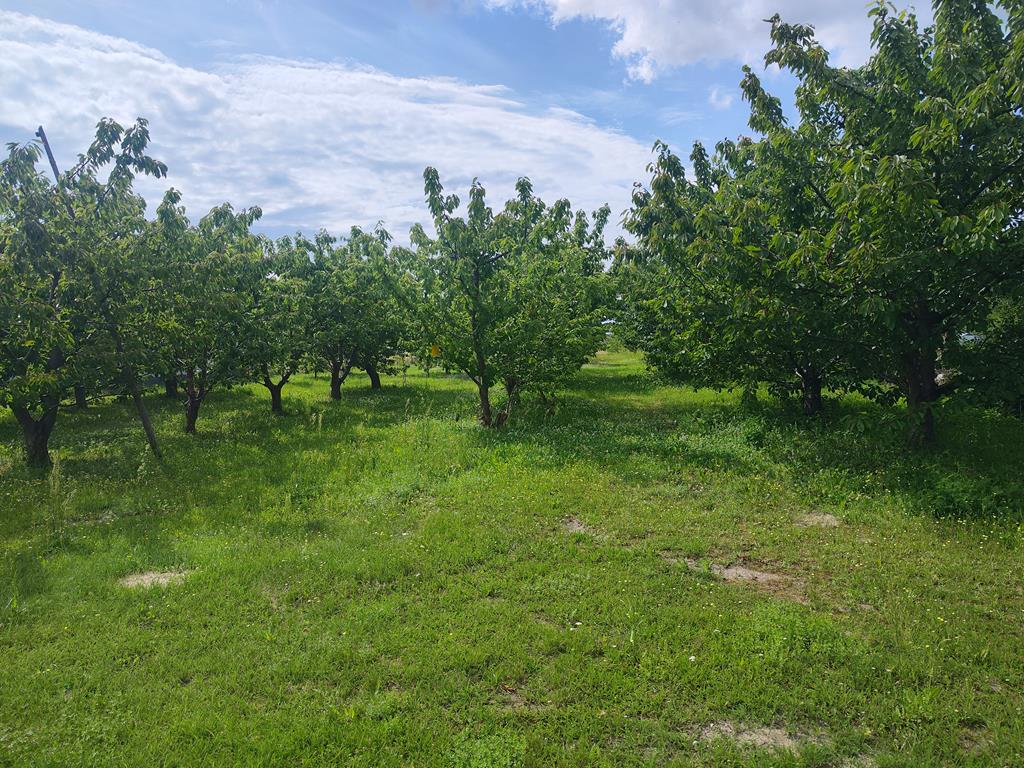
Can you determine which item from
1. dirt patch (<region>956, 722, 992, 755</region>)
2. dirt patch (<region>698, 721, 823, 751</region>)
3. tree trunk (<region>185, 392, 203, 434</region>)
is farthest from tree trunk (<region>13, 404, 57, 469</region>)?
dirt patch (<region>956, 722, 992, 755</region>)

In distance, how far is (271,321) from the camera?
17281 mm

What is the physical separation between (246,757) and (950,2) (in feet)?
38.0

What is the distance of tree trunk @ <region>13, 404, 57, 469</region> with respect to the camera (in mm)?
11523

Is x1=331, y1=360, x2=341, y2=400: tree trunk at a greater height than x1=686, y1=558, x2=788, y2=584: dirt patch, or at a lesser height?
greater

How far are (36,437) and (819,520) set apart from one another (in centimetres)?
1360

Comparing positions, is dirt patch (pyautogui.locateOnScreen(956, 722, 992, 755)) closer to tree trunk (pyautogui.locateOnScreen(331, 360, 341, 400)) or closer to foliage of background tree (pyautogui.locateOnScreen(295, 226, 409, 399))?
foliage of background tree (pyautogui.locateOnScreen(295, 226, 409, 399))

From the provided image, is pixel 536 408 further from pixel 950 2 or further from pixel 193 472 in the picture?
pixel 950 2

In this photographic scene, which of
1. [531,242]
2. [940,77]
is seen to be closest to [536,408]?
[531,242]

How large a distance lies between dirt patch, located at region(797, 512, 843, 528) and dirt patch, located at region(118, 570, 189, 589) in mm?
7286

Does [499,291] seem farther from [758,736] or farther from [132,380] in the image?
[758,736]

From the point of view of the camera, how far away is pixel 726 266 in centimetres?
1005

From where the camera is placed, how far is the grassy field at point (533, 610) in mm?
4020

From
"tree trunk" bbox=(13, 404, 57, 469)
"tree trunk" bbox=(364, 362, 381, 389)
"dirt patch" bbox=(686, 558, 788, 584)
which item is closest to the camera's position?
"dirt patch" bbox=(686, 558, 788, 584)

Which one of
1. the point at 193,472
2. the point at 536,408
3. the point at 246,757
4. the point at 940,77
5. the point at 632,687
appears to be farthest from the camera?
the point at 536,408
